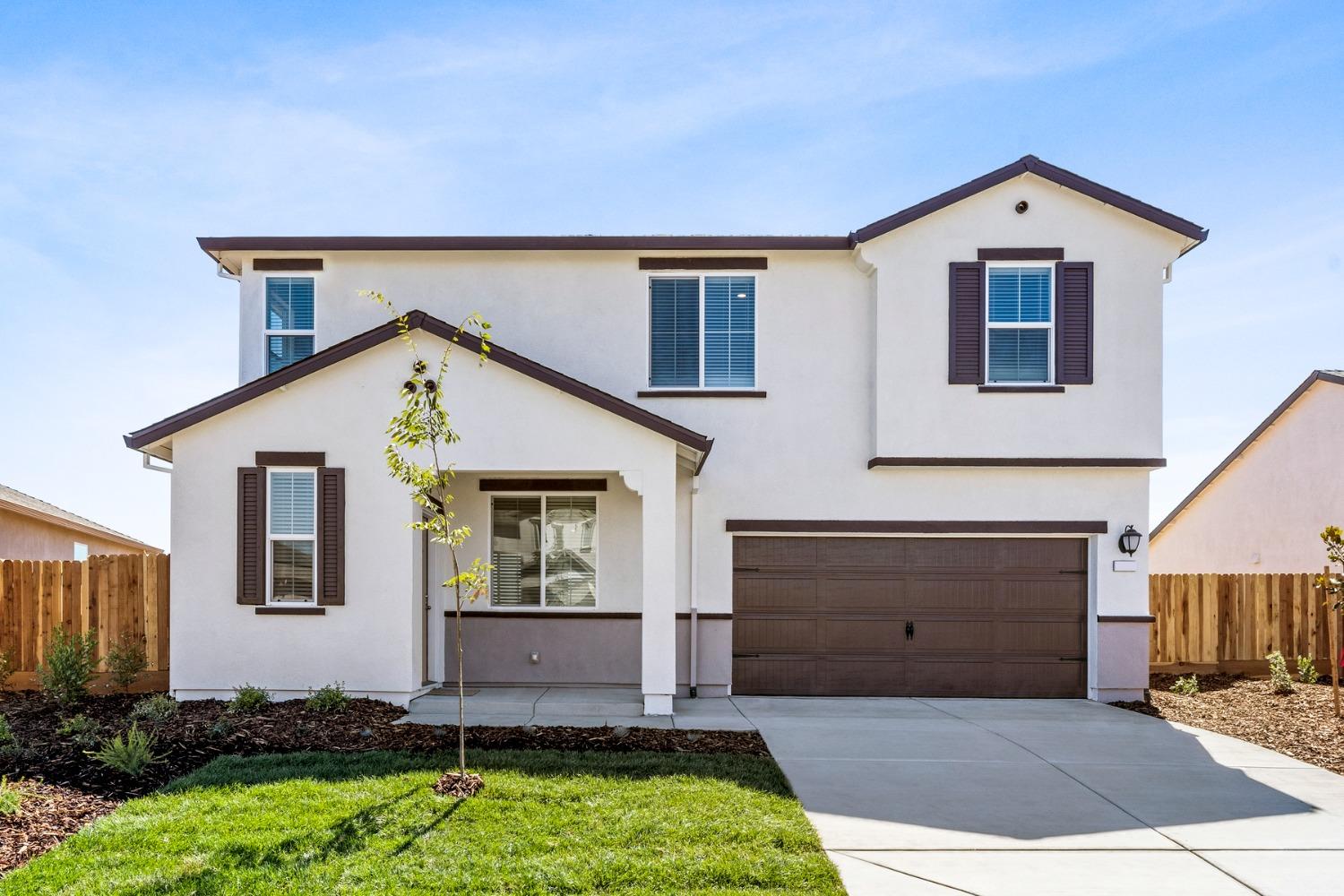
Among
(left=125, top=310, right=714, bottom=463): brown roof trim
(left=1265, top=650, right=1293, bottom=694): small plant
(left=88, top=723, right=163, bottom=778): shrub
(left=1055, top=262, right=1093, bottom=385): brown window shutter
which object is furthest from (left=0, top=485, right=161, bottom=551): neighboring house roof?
(left=1265, top=650, right=1293, bottom=694): small plant

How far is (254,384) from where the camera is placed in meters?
10.4

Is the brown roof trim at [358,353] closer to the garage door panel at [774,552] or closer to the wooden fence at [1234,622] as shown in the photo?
the garage door panel at [774,552]

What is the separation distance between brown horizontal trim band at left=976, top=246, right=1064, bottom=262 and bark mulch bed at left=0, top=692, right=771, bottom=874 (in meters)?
6.89

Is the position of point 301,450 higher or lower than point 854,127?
lower

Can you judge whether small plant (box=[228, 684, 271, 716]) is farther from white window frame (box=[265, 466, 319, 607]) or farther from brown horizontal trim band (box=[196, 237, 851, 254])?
brown horizontal trim band (box=[196, 237, 851, 254])

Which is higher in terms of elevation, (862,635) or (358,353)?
(358,353)

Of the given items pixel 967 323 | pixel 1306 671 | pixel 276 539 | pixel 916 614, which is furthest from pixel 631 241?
pixel 1306 671

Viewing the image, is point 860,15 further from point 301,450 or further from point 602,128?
point 301,450

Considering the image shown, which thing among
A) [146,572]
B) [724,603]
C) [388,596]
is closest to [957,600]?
[724,603]

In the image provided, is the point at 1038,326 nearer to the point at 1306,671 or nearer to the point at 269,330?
the point at 1306,671

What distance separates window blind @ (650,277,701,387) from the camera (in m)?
12.3

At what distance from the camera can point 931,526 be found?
1202cm

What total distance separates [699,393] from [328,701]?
5.86 m

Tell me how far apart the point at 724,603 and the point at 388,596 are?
4293 millimetres
